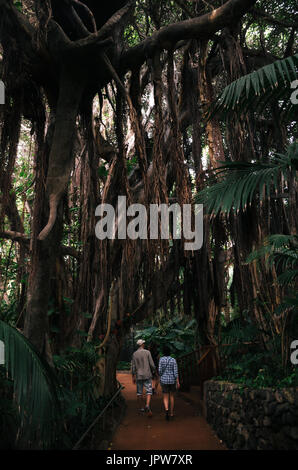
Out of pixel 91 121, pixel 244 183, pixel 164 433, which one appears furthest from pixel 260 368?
pixel 91 121

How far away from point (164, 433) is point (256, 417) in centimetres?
211

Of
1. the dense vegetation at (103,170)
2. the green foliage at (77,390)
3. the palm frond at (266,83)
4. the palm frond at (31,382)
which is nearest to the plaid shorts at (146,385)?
the green foliage at (77,390)

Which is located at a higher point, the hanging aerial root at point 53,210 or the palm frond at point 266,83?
the palm frond at point 266,83

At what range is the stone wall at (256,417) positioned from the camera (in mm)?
3609

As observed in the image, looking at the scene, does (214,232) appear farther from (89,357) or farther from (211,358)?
(211,358)

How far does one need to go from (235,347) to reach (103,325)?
2.42 meters

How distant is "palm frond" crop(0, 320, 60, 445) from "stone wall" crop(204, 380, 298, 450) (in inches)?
91.0

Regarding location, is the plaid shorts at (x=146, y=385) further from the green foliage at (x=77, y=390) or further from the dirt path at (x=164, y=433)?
the green foliage at (x=77, y=390)

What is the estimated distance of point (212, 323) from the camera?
818 cm

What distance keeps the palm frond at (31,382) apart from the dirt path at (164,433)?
Answer: 10.6 ft

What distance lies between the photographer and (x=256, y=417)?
4227 mm

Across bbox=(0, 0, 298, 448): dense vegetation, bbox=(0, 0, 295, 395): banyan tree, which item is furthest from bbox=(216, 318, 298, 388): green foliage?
bbox=(0, 0, 295, 395): banyan tree
